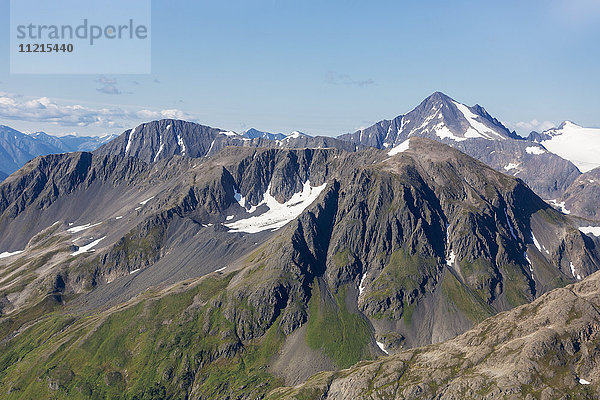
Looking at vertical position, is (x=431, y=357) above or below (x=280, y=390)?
above

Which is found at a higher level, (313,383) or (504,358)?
(504,358)

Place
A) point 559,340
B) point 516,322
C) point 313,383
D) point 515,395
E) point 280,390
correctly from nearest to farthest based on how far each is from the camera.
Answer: point 515,395 → point 559,340 → point 516,322 → point 313,383 → point 280,390

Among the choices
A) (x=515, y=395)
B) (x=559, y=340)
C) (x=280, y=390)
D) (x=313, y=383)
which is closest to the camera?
(x=515, y=395)

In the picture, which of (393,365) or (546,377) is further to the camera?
(393,365)

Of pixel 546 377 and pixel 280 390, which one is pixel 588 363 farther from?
pixel 280 390

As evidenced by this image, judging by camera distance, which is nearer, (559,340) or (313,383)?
(559,340)

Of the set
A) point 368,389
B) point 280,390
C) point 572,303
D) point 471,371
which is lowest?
point 280,390

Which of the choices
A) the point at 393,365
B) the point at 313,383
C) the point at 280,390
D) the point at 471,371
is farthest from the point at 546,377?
the point at 280,390

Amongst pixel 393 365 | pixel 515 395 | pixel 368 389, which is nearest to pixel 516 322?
pixel 515 395

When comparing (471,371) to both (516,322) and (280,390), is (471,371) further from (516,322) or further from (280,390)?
(280,390)
